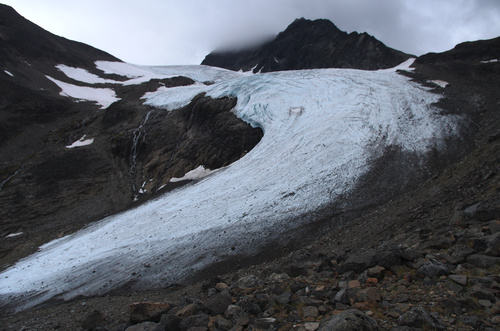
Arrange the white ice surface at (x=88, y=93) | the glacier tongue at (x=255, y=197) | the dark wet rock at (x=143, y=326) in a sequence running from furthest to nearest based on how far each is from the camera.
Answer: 1. the white ice surface at (x=88, y=93)
2. the glacier tongue at (x=255, y=197)
3. the dark wet rock at (x=143, y=326)

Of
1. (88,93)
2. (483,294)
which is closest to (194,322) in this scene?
(483,294)

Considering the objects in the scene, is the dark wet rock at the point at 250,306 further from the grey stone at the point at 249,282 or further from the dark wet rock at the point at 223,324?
the grey stone at the point at 249,282

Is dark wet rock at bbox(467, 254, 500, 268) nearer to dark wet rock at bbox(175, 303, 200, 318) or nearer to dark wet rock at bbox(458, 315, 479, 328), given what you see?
dark wet rock at bbox(458, 315, 479, 328)

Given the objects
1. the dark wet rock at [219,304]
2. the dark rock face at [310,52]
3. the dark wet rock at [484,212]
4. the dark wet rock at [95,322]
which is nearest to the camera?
the dark wet rock at [219,304]

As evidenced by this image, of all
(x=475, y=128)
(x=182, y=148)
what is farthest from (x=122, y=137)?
(x=475, y=128)

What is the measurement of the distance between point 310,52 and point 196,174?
316 ft

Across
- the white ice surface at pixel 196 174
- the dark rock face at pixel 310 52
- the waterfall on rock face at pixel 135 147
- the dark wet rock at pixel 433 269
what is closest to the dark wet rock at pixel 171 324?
the dark wet rock at pixel 433 269

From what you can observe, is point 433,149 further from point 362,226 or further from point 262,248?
point 262,248

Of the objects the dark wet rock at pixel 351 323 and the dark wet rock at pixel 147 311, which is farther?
the dark wet rock at pixel 147 311

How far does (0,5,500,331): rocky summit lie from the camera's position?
567 centimetres

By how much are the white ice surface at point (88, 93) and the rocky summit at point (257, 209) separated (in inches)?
199

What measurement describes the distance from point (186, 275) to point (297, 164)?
33.2ft

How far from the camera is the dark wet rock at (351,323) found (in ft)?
13.5

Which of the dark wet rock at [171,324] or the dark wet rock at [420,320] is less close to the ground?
the dark wet rock at [420,320]
